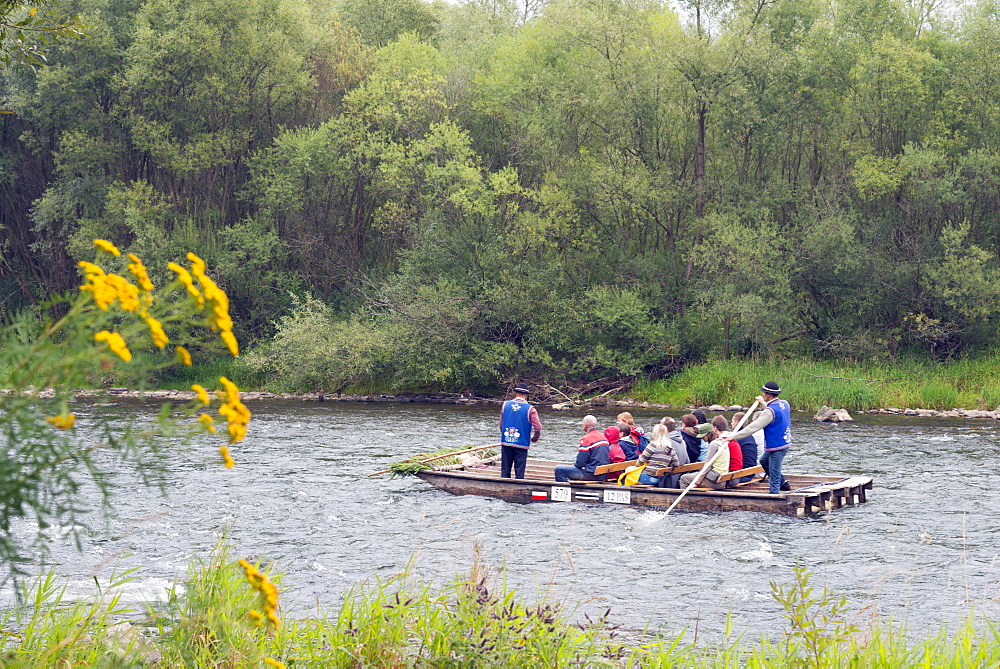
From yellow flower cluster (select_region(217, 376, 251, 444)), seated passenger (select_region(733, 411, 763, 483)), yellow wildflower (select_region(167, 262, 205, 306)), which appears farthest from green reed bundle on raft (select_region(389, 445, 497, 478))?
yellow wildflower (select_region(167, 262, 205, 306))

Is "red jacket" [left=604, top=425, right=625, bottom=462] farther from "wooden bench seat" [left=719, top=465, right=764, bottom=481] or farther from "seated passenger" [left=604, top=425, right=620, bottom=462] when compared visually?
"wooden bench seat" [left=719, top=465, right=764, bottom=481]

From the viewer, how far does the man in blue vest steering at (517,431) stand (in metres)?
17.0

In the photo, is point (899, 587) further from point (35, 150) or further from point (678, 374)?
point (35, 150)

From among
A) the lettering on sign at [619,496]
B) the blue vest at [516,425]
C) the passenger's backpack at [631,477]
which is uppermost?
Answer: the blue vest at [516,425]

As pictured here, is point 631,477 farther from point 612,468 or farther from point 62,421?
point 62,421

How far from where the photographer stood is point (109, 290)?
3.33 meters

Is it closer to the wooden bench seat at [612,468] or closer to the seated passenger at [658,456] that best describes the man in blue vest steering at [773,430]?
the seated passenger at [658,456]

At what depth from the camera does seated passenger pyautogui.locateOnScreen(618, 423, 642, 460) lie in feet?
57.7

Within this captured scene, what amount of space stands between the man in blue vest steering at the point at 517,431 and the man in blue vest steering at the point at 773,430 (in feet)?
10.9

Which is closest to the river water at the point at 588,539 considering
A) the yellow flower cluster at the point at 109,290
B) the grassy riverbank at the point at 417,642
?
the grassy riverbank at the point at 417,642

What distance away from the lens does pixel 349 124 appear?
134 ft

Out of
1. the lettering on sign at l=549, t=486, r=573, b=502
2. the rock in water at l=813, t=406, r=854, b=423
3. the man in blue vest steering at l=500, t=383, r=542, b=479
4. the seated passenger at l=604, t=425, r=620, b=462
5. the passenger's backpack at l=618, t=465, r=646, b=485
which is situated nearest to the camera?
the passenger's backpack at l=618, t=465, r=646, b=485

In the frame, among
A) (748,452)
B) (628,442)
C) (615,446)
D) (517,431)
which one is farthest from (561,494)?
(748,452)

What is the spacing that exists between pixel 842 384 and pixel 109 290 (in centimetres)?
3107
